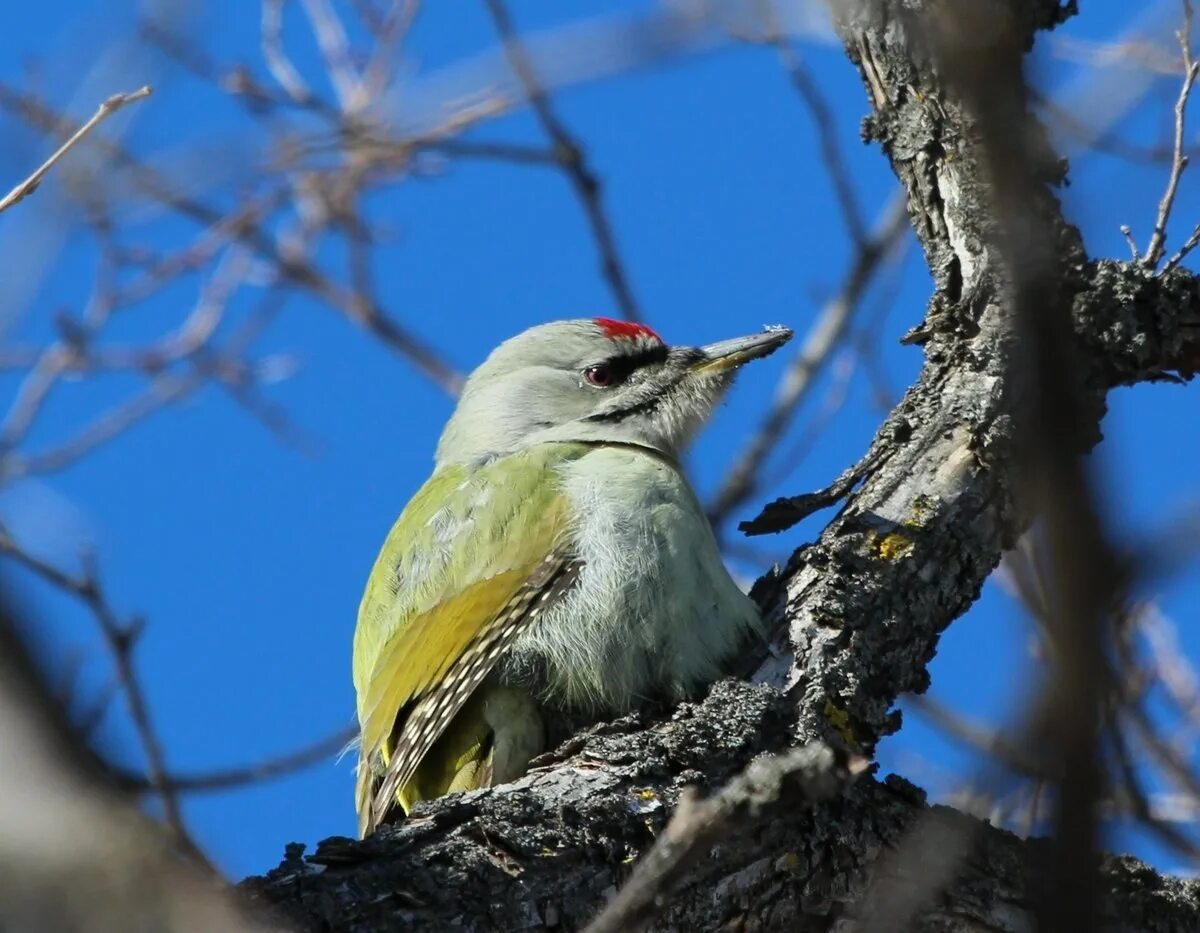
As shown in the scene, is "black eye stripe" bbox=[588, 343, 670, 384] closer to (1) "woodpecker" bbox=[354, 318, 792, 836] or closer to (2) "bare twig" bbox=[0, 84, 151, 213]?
(1) "woodpecker" bbox=[354, 318, 792, 836]

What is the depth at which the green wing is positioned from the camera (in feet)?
14.4

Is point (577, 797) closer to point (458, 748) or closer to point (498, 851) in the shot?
point (498, 851)

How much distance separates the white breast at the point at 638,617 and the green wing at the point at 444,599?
0.11 meters

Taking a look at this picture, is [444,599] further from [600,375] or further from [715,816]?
[715,816]

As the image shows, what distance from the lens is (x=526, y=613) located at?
4.51 metres

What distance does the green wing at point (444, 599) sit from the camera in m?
4.39

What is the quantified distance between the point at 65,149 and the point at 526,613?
1.89m

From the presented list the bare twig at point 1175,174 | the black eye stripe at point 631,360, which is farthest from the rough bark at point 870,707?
the black eye stripe at point 631,360

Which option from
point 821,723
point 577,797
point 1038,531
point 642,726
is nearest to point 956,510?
point 821,723

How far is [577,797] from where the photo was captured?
343 cm

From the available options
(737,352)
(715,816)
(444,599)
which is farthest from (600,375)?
(715,816)

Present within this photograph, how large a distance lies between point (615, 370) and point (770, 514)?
150cm

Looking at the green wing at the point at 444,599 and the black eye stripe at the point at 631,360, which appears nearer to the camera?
the green wing at the point at 444,599

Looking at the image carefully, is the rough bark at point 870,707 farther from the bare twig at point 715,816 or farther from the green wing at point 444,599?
the green wing at point 444,599
